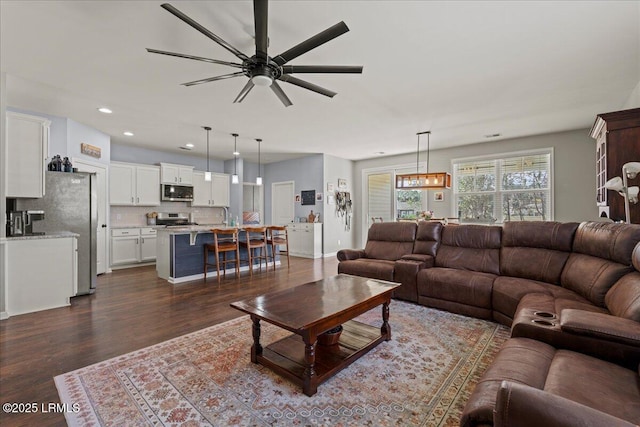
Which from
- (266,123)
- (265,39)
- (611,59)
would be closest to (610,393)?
(265,39)

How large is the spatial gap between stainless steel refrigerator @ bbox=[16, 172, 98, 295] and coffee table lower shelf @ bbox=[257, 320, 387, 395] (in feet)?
11.3

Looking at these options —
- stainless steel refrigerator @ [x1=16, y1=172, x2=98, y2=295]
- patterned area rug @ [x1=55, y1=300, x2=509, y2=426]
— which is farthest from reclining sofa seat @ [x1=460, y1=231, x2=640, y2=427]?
stainless steel refrigerator @ [x1=16, y1=172, x2=98, y2=295]

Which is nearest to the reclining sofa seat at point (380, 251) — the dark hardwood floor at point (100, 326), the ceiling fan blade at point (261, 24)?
the dark hardwood floor at point (100, 326)

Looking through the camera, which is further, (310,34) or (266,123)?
(266,123)

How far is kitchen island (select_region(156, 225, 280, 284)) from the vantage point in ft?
16.0

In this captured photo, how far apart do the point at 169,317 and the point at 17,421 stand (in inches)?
62.3

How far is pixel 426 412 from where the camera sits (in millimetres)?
1688

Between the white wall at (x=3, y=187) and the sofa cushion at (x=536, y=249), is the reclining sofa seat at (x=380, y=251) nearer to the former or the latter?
the sofa cushion at (x=536, y=249)

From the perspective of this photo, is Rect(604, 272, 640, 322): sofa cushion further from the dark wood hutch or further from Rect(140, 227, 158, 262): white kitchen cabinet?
Rect(140, 227, 158, 262): white kitchen cabinet

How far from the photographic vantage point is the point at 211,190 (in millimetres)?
7965

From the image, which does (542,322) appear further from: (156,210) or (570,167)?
(156,210)

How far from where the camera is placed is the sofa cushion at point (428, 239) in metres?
4.05

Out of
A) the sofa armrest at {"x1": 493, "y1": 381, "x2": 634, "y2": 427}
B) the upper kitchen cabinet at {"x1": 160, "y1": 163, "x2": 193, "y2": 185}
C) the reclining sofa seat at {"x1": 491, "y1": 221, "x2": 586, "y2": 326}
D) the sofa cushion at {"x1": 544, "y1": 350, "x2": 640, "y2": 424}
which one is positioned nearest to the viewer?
the sofa armrest at {"x1": 493, "y1": 381, "x2": 634, "y2": 427}

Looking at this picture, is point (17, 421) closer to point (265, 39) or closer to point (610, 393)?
point (265, 39)
